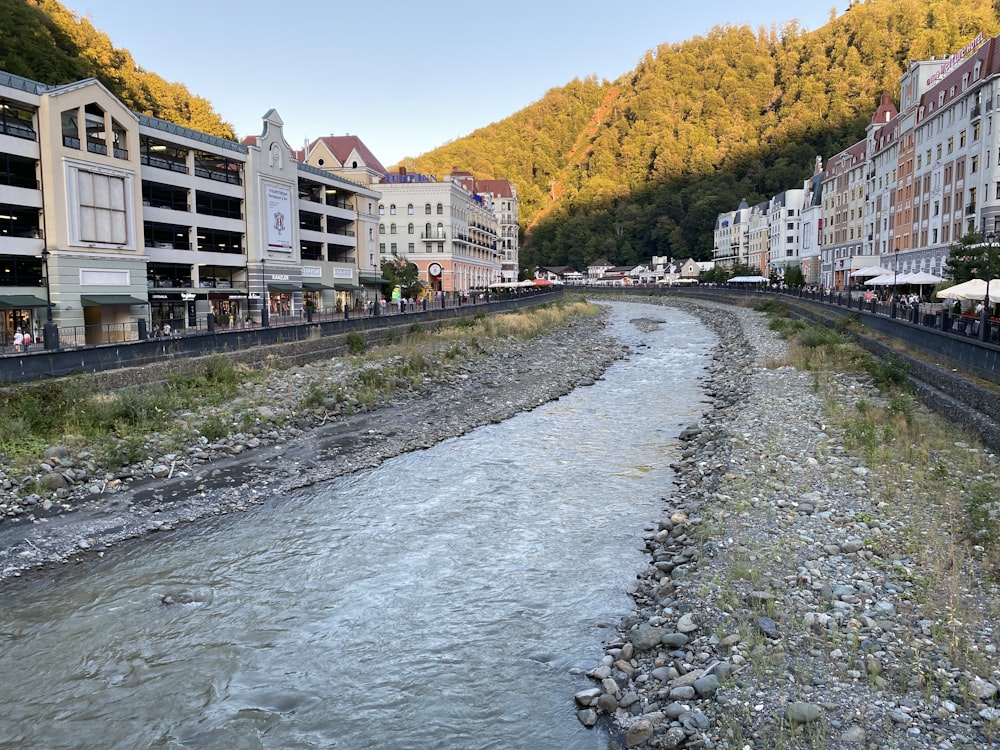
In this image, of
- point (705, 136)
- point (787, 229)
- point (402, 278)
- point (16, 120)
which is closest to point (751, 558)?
point (16, 120)

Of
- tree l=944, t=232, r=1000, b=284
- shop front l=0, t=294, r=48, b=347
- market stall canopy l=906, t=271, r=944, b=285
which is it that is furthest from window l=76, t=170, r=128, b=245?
market stall canopy l=906, t=271, r=944, b=285

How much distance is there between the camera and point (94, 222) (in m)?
33.8

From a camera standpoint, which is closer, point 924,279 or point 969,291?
point 969,291

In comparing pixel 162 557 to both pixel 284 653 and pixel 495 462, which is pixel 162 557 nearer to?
pixel 284 653

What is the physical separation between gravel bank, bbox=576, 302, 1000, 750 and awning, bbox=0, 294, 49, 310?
2926 centimetres

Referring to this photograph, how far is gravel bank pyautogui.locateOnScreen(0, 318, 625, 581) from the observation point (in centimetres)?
1420

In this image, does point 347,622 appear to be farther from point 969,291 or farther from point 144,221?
point 144,221

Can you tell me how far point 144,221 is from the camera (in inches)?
1572

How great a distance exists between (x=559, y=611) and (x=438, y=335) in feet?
105

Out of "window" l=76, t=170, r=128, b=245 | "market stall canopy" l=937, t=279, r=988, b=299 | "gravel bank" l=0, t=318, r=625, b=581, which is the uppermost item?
"window" l=76, t=170, r=128, b=245

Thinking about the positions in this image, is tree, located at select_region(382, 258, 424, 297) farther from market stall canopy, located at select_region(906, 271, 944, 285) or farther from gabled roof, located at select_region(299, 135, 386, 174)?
market stall canopy, located at select_region(906, 271, 944, 285)

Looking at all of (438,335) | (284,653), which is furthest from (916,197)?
(284,653)

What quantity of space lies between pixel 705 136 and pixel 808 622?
172 m

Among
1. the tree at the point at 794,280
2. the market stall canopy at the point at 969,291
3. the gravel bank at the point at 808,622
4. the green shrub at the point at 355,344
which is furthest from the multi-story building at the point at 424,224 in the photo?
the gravel bank at the point at 808,622
